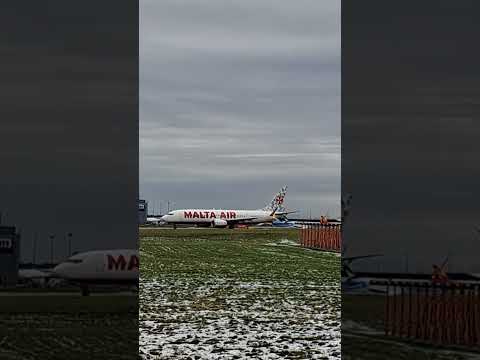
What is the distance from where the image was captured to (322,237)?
41.5m

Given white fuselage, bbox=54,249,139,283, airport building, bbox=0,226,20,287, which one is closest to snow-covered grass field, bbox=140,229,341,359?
white fuselage, bbox=54,249,139,283

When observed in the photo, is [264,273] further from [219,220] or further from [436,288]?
[219,220]

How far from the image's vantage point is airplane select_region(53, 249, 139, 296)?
9406 mm

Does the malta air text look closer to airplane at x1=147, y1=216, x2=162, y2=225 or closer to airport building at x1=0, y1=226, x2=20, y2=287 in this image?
airplane at x1=147, y1=216, x2=162, y2=225

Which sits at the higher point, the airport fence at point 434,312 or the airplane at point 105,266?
the airplane at point 105,266

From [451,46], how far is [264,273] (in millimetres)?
19751

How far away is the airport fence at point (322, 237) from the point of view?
39750 millimetres

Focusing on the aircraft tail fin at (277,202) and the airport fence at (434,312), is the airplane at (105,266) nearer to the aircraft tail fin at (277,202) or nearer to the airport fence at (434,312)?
the airport fence at (434,312)

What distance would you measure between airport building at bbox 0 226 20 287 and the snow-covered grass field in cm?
192

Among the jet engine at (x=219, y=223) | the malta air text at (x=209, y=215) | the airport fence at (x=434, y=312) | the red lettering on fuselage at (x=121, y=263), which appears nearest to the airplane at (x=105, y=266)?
the red lettering on fuselage at (x=121, y=263)

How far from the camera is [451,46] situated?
387 inches

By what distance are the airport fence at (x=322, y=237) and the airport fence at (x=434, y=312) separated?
28.6m

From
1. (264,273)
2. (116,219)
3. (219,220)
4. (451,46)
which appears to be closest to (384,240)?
(451,46)

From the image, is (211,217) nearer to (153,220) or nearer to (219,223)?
(219,223)
